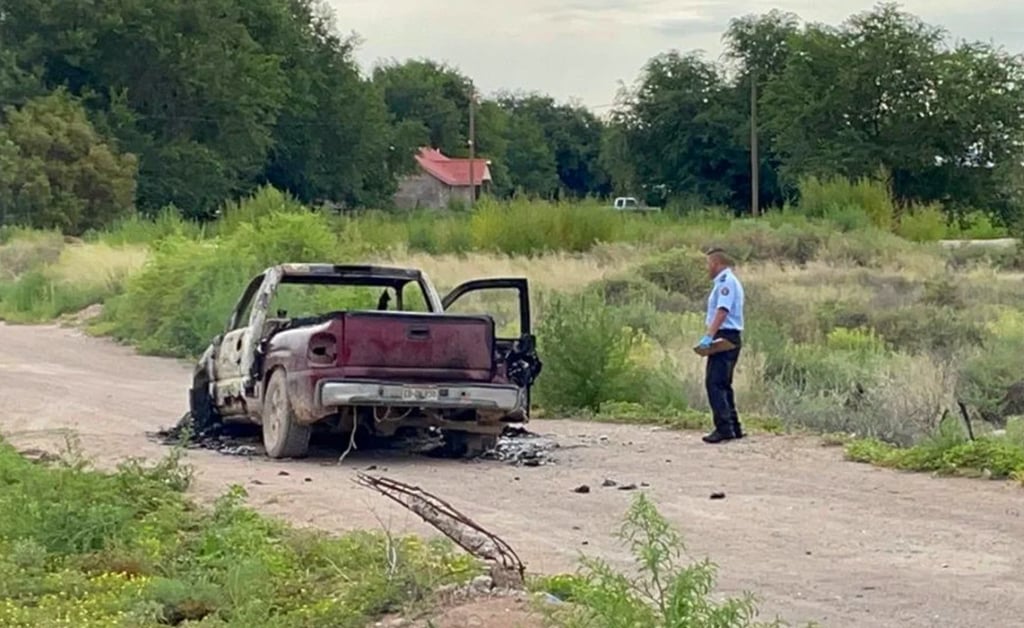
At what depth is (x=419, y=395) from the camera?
14086mm

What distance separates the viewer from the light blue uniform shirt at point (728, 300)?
15586 mm

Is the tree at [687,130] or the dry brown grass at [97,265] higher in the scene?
the tree at [687,130]

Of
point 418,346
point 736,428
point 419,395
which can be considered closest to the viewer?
point 419,395

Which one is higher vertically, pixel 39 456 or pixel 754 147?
pixel 754 147

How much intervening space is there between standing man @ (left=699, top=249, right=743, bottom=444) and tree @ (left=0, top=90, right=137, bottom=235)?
5000cm

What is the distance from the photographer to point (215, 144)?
78688 millimetres

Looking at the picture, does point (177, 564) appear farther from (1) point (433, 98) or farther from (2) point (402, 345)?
(1) point (433, 98)

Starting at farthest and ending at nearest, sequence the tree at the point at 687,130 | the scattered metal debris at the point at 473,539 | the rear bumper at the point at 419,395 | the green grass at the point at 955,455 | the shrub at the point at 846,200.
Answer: the tree at the point at 687,130, the shrub at the point at 846,200, the rear bumper at the point at 419,395, the green grass at the point at 955,455, the scattered metal debris at the point at 473,539

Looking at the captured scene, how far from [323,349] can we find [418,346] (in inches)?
30.4

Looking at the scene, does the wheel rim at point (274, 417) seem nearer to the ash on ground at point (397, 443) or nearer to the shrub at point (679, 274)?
the ash on ground at point (397, 443)

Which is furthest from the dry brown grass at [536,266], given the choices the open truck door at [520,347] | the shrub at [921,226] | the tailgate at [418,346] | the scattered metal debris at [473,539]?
the scattered metal debris at [473,539]

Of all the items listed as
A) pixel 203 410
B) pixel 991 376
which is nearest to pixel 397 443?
pixel 203 410

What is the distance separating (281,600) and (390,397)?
5.68m

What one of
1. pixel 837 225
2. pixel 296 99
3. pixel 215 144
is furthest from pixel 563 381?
pixel 296 99
